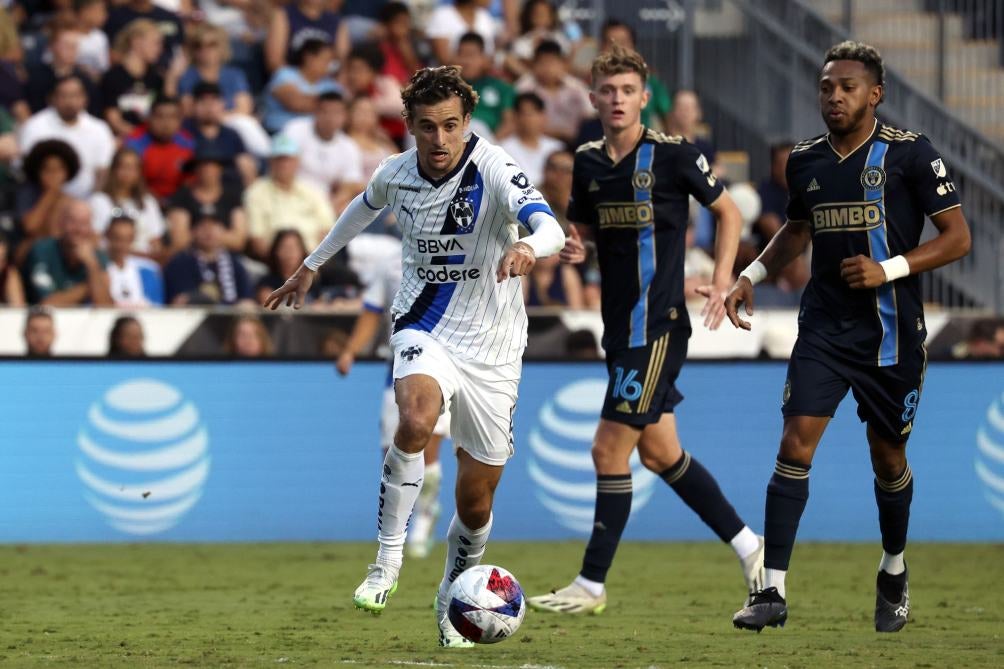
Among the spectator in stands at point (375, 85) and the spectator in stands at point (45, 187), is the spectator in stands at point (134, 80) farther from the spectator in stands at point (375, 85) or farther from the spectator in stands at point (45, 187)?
the spectator in stands at point (375, 85)

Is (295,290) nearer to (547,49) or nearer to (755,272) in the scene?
(755,272)

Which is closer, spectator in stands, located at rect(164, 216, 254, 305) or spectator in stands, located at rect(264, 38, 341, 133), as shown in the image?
spectator in stands, located at rect(164, 216, 254, 305)

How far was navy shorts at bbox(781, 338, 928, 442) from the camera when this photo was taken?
7.93 metres

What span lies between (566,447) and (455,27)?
249 inches

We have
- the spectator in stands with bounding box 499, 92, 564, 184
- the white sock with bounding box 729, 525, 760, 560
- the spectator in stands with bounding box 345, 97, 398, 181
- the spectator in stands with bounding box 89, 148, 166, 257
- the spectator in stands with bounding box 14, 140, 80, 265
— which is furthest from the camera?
the spectator in stands with bounding box 345, 97, 398, 181

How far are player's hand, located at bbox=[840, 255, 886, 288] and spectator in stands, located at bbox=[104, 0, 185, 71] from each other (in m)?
11.2

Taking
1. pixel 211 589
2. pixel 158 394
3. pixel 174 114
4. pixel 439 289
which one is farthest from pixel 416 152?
pixel 174 114

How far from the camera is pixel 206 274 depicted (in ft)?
48.7

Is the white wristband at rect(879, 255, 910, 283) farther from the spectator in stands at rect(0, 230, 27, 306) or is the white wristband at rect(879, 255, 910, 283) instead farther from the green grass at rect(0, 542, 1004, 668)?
the spectator in stands at rect(0, 230, 27, 306)

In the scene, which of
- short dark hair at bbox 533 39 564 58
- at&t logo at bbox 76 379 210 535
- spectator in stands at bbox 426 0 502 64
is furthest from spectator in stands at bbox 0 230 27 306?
short dark hair at bbox 533 39 564 58

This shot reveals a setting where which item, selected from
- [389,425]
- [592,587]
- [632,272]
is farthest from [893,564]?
[389,425]

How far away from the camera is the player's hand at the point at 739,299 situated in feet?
26.9

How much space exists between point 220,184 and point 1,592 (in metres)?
6.47

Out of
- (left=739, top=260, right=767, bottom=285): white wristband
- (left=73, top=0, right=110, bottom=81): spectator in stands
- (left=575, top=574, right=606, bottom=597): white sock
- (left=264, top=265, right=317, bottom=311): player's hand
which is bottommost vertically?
(left=575, top=574, right=606, bottom=597): white sock
